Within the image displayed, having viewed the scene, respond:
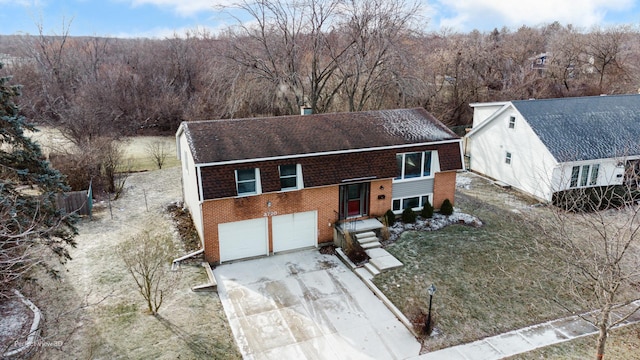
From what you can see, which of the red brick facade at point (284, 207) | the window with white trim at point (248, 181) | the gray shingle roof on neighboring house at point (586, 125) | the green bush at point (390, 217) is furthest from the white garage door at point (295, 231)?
the gray shingle roof on neighboring house at point (586, 125)

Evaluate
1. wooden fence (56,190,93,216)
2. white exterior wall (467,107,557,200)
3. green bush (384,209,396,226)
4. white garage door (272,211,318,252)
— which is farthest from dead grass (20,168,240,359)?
white exterior wall (467,107,557,200)

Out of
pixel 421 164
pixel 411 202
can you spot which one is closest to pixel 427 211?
pixel 411 202

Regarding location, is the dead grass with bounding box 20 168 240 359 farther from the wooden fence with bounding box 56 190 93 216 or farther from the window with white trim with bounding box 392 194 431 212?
the window with white trim with bounding box 392 194 431 212

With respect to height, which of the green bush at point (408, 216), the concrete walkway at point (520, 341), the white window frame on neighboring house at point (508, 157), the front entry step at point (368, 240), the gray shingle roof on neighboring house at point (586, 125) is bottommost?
the concrete walkway at point (520, 341)

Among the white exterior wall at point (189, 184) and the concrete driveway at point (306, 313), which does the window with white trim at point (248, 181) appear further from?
the concrete driveway at point (306, 313)

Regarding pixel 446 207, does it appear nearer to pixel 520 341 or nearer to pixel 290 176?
pixel 290 176

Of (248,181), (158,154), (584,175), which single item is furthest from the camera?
(158,154)
